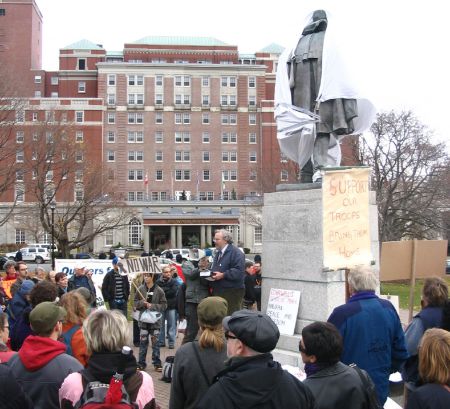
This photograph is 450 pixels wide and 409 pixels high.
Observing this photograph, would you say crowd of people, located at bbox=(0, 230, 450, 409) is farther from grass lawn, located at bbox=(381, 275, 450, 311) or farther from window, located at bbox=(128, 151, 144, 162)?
window, located at bbox=(128, 151, 144, 162)

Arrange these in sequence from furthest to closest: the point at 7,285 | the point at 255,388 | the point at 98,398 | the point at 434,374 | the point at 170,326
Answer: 1. the point at 170,326
2. the point at 7,285
3. the point at 434,374
4. the point at 98,398
5. the point at 255,388

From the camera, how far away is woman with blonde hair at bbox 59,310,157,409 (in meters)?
3.57

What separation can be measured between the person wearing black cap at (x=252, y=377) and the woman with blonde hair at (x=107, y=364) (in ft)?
2.09

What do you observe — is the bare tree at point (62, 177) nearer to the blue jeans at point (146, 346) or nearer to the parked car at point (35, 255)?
the parked car at point (35, 255)

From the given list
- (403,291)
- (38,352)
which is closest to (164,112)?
(403,291)

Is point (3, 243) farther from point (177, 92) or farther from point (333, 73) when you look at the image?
point (333, 73)

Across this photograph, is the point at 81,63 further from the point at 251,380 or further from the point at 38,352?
the point at 251,380

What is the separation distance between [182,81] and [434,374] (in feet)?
292

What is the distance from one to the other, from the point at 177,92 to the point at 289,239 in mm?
84086

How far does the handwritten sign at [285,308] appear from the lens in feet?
26.3

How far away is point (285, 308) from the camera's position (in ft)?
26.8

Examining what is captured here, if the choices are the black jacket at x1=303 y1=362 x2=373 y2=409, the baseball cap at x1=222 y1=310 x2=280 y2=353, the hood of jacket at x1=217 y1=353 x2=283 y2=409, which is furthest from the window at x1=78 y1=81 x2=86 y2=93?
the hood of jacket at x1=217 y1=353 x2=283 y2=409

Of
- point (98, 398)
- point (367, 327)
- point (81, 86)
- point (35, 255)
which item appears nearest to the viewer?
point (98, 398)

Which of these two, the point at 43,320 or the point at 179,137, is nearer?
the point at 43,320
